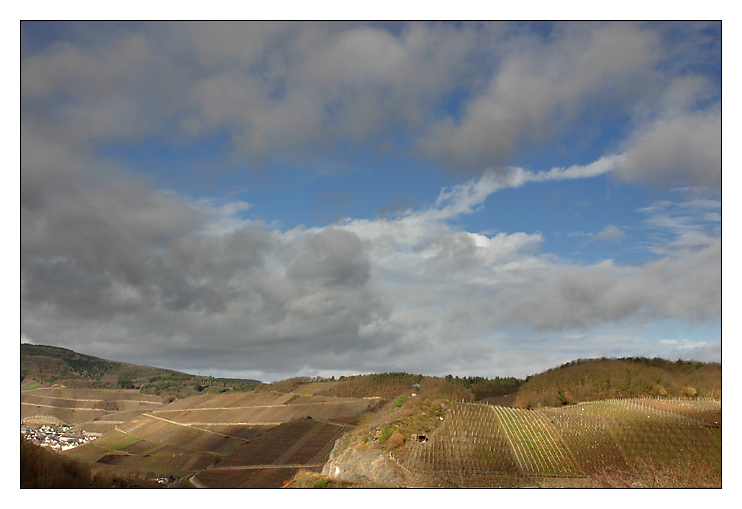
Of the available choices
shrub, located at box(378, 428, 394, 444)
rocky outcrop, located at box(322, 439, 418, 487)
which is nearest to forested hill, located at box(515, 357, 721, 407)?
rocky outcrop, located at box(322, 439, 418, 487)

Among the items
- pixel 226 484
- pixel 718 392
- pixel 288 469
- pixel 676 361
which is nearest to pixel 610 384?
pixel 676 361

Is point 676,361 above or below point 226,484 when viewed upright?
above

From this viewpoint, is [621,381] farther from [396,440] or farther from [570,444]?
[396,440]

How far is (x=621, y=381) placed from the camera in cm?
13762

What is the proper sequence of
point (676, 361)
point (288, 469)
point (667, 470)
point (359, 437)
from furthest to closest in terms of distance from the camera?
point (288, 469)
point (676, 361)
point (359, 437)
point (667, 470)

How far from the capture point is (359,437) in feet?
316

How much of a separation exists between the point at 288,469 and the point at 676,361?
338 ft

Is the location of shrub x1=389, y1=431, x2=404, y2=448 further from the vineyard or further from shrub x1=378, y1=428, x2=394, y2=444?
shrub x1=378, y1=428, x2=394, y2=444

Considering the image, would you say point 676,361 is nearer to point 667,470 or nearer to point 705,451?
point 705,451

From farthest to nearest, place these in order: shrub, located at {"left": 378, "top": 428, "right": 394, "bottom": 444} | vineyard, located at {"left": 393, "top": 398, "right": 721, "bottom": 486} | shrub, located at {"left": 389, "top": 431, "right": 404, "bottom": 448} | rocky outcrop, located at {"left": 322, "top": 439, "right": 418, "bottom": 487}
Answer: shrub, located at {"left": 378, "top": 428, "right": 394, "bottom": 444}
shrub, located at {"left": 389, "top": 431, "right": 404, "bottom": 448}
rocky outcrop, located at {"left": 322, "top": 439, "right": 418, "bottom": 487}
vineyard, located at {"left": 393, "top": 398, "right": 721, "bottom": 486}

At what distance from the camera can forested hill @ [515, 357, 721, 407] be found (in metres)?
85.5

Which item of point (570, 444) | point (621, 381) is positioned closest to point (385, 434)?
point (570, 444)

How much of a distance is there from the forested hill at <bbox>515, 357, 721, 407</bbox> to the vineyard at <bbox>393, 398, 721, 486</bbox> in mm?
5052

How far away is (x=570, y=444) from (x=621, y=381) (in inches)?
2665
